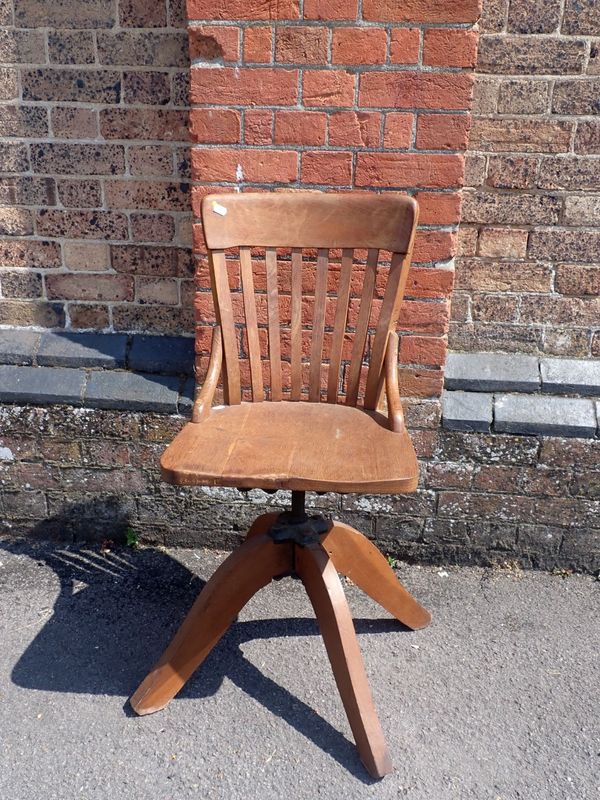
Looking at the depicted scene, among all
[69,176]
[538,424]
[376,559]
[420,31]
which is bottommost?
[376,559]

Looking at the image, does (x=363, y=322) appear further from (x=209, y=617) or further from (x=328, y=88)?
(x=209, y=617)

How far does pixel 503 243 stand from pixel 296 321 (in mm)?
780

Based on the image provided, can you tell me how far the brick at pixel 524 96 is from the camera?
223 cm

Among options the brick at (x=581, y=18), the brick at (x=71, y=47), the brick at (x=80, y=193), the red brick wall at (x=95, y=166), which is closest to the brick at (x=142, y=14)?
the red brick wall at (x=95, y=166)

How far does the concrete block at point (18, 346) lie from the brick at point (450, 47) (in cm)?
161

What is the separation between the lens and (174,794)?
1721 mm

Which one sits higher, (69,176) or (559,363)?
(69,176)

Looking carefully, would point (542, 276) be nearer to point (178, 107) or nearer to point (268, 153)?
point (268, 153)

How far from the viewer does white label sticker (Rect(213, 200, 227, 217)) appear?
79.2 inches

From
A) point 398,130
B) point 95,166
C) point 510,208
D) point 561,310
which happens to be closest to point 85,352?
point 95,166

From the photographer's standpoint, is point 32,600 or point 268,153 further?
point 32,600

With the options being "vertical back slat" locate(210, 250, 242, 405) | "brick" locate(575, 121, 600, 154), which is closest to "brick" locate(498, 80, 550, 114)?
"brick" locate(575, 121, 600, 154)

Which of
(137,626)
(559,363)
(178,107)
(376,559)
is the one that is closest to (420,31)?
(178,107)

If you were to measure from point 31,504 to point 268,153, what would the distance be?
1.53 metres
